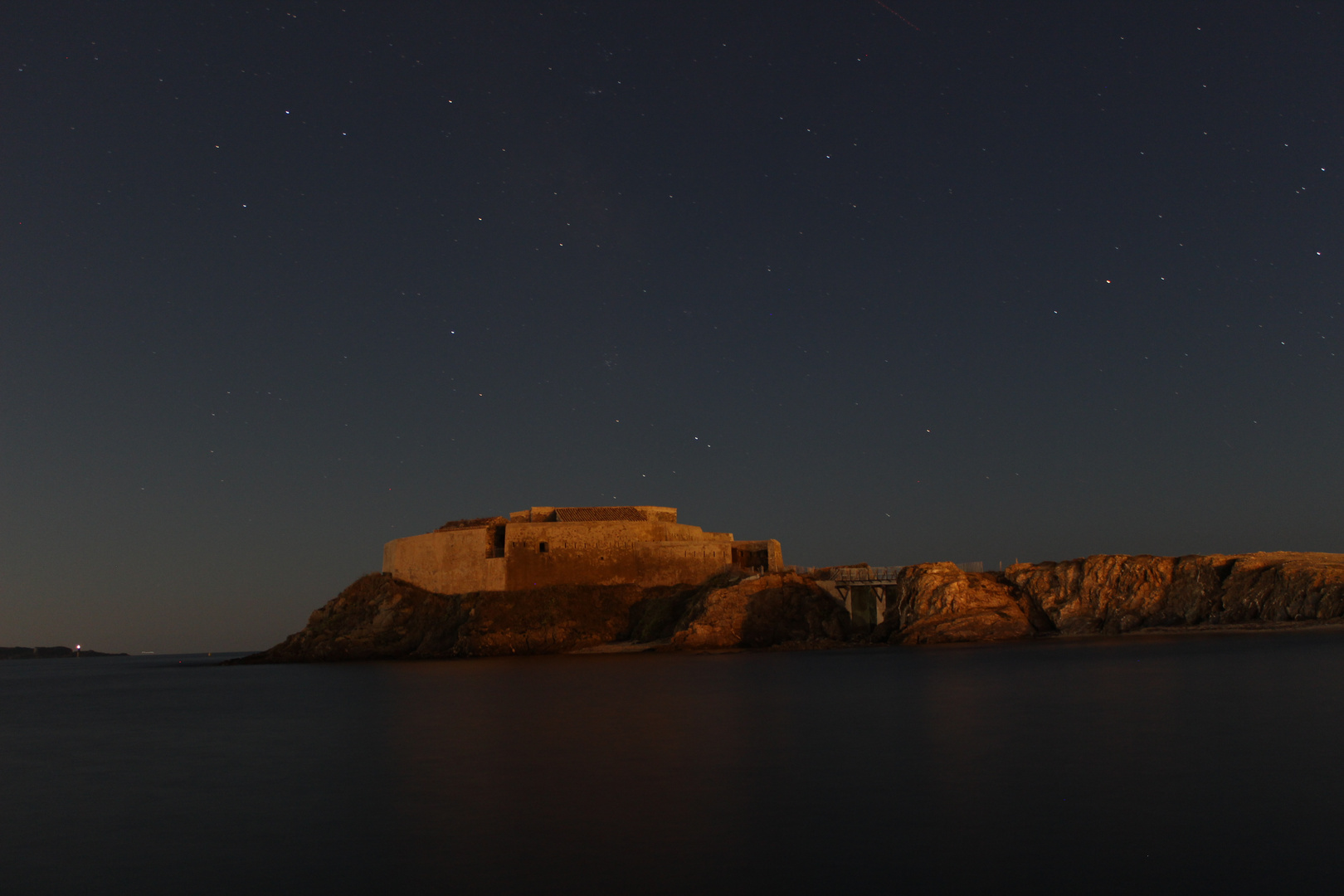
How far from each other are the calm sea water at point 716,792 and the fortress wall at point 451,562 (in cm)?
2886

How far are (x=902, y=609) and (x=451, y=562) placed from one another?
25.2 metres

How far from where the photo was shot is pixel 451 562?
54500 millimetres

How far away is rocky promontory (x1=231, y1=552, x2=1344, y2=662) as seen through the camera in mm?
43844

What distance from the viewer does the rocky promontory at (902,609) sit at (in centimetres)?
4384

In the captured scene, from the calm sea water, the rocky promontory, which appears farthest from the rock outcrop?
the calm sea water

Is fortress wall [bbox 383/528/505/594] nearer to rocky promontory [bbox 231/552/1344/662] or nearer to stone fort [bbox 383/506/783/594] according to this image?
stone fort [bbox 383/506/783/594]

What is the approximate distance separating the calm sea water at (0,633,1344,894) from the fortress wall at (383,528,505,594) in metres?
28.9

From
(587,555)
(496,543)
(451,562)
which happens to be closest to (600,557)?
(587,555)

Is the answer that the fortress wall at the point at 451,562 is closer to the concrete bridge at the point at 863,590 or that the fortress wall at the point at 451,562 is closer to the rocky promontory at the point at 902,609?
the rocky promontory at the point at 902,609

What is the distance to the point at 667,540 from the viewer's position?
53.8m

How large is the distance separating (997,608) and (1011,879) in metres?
41.8

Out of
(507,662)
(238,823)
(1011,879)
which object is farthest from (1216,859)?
(507,662)

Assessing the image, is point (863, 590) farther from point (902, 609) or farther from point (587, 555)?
point (587, 555)

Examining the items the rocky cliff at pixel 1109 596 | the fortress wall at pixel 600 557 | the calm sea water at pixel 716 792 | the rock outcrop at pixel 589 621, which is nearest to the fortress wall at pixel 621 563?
the fortress wall at pixel 600 557
